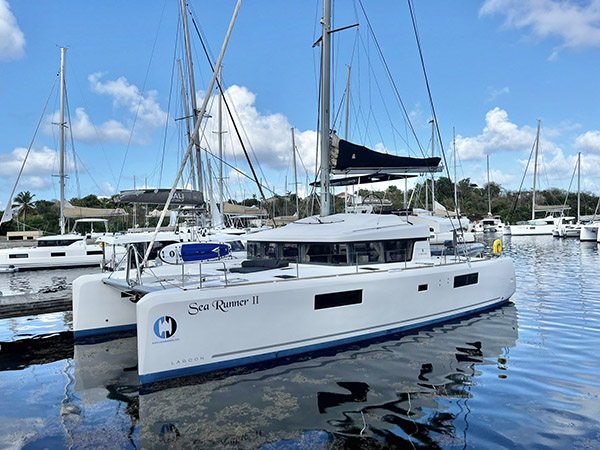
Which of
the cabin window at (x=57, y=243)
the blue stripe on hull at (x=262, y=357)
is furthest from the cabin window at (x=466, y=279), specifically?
the cabin window at (x=57, y=243)

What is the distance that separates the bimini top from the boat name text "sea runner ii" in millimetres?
2683

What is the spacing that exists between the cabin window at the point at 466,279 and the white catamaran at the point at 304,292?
3 cm

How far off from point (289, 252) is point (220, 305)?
10.9ft

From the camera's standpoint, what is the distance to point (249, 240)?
396 inches

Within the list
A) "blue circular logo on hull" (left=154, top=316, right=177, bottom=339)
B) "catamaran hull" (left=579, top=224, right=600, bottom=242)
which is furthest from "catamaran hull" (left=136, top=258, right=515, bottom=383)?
"catamaran hull" (left=579, top=224, right=600, bottom=242)

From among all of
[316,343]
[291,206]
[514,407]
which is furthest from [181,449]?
[291,206]

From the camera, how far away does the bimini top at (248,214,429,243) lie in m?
8.90

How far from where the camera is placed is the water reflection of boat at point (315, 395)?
482 centimetres

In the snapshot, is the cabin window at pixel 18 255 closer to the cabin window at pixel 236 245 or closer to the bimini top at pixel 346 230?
the cabin window at pixel 236 245

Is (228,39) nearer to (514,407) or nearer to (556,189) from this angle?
(514,407)

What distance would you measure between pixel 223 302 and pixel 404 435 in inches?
122

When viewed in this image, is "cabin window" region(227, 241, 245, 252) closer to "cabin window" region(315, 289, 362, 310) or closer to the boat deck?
the boat deck

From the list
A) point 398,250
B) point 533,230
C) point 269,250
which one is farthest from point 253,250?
point 533,230

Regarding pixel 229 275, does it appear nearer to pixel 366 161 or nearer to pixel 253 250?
pixel 253 250
